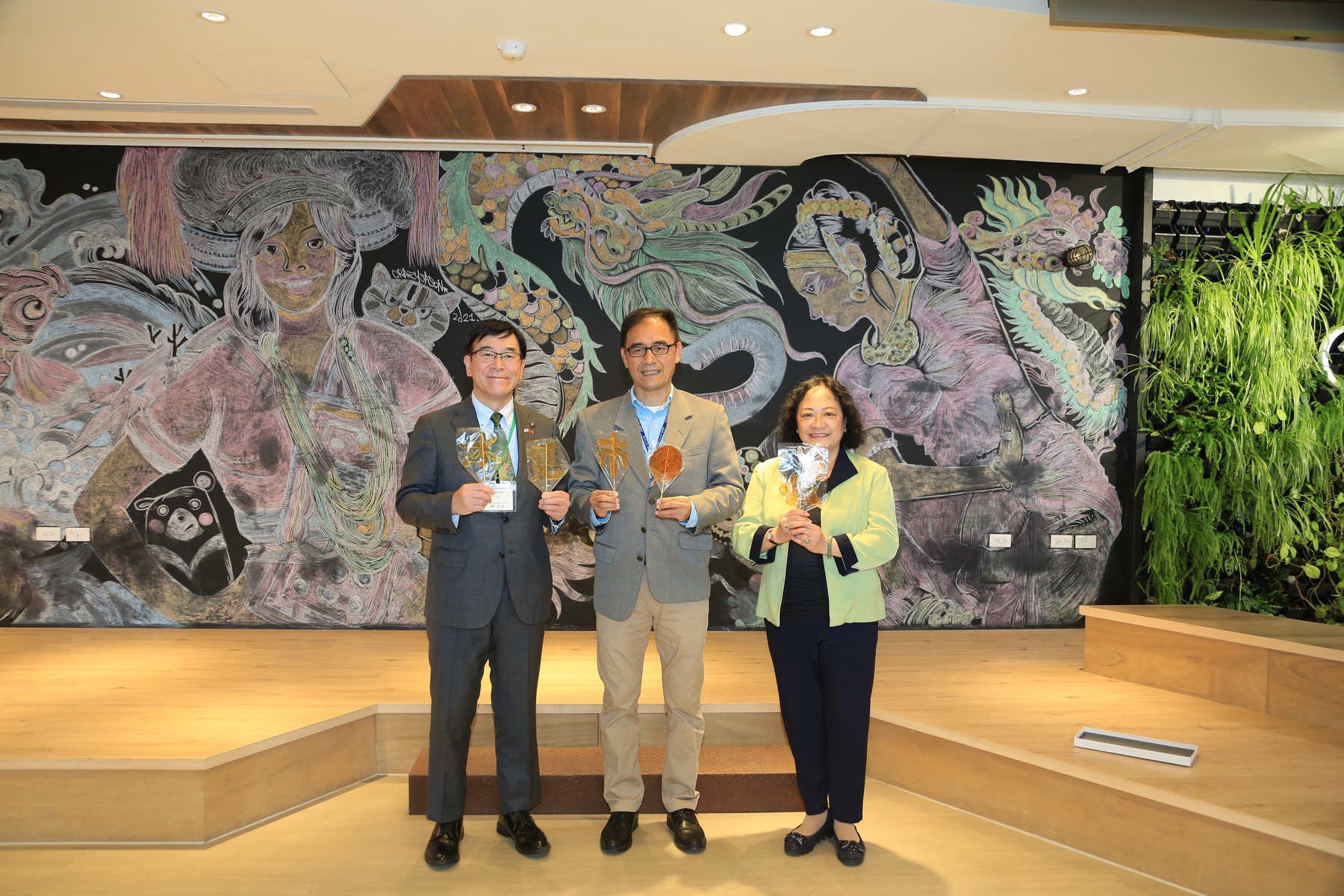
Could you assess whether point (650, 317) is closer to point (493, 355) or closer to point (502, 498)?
point (493, 355)

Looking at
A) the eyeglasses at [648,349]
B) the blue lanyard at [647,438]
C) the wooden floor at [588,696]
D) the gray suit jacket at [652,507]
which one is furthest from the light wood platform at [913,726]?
the eyeglasses at [648,349]

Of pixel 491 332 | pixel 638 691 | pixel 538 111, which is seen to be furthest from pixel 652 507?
pixel 538 111

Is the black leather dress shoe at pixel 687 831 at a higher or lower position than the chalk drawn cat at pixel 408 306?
lower

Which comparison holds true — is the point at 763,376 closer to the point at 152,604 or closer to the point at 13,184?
the point at 152,604

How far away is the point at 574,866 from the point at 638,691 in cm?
59

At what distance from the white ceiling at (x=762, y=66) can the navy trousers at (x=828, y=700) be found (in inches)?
91.4

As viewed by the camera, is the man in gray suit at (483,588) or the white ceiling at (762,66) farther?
the white ceiling at (762,66)

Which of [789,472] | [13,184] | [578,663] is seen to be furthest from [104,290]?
[789,472]

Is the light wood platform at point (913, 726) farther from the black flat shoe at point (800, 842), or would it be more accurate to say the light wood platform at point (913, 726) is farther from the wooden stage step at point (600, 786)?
the black flat shoe at point (800, 842)

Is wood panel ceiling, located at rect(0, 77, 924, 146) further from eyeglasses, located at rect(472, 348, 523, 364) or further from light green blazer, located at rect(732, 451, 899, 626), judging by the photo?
light green blazer, located at rect(732, 451, 899, 626)

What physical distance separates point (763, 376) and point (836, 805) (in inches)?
110

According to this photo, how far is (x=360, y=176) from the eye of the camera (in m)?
5.02

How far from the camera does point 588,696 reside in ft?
12.2

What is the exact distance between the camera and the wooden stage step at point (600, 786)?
319 centimetres
